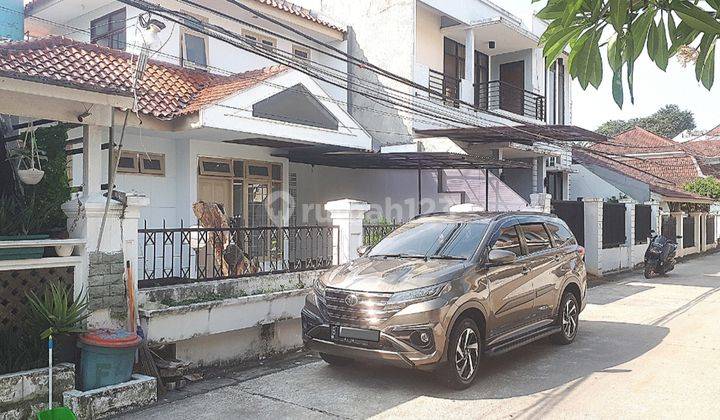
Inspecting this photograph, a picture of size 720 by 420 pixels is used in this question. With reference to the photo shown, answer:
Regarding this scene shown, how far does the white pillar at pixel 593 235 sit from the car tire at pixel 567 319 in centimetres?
852

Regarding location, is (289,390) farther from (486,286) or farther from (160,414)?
(486,286)

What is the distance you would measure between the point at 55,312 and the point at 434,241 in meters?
4.07

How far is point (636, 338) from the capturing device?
881cm

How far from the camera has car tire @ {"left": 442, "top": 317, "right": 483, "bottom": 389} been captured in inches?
241

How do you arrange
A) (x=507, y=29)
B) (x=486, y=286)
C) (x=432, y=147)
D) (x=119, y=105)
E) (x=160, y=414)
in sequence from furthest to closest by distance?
(x=507, y=29), (x=432, y=147), (x=486, y=286), (x=119, y=105), (x=160, y=414)

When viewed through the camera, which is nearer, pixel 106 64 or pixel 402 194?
pixel 106 64

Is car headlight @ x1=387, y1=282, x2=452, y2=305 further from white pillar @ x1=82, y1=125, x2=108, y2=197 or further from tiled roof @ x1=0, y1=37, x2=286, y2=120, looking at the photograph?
tiled roof @ x1=0, y1=37, x2=286, y2=120

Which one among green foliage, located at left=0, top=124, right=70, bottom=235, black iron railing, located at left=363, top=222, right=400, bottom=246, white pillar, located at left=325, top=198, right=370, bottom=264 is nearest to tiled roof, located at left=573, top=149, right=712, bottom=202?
black iron railing, located at left=363, top=222, right=400, bottom=246

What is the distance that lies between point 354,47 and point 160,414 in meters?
13.0

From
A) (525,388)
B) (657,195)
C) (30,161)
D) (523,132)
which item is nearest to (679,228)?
(657,195)

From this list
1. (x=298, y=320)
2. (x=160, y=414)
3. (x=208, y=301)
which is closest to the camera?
(x=160, y=414)

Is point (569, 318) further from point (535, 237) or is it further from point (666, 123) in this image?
point (666, 123)

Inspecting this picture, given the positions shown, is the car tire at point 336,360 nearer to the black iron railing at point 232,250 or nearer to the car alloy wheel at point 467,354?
the car alloy wheel at point 467,354

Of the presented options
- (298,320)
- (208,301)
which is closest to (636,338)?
(298,320)
